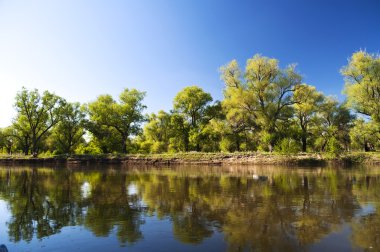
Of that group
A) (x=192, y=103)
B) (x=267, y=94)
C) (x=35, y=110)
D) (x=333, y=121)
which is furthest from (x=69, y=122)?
(x=333, y=121)

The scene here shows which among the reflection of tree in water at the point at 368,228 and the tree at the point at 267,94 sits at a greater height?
the tree at the point at 267,94

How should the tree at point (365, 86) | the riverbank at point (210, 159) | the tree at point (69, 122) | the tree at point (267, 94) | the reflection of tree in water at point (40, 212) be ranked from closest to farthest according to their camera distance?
the reflection of tree in water at point (40, 212) < the riverbank at point (210, 159) < the tree at point (365, 86) < the tree at point (267, 94) < the tree at point (69, 122)

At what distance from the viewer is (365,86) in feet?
140

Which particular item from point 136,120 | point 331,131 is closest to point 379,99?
point 331,131

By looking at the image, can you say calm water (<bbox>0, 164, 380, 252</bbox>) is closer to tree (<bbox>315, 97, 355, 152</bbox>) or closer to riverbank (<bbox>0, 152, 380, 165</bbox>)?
riverbank (<bbox>0, 152, 380, 165</bbox>)

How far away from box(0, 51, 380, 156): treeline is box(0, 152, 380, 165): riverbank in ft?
7.45

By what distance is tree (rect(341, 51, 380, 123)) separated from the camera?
41.8 meters

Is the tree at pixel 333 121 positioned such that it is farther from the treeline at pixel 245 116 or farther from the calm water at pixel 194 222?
the calm water at pixel 194 222

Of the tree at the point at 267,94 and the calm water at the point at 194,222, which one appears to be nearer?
the calm water at the point at 194,222

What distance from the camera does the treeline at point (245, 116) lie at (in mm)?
43781

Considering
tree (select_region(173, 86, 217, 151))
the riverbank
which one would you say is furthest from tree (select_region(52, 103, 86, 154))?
tree (select_region(173, 86, 217, 151))

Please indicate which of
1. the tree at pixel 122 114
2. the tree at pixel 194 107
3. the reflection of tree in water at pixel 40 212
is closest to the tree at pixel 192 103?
the tree at pixel 194 107

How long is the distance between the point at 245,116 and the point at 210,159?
11342 millimetres

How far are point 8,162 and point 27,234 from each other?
50533 mm
